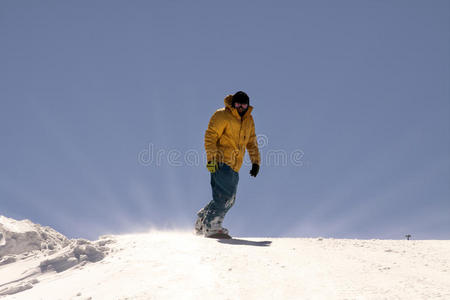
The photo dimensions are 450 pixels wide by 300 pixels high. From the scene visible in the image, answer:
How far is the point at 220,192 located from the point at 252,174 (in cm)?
80

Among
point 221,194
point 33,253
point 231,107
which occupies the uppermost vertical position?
point 231,107

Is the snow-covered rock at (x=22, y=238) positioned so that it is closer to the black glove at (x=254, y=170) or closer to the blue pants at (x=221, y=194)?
the blue pants at (x=221, y=194)

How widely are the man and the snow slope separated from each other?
1017mm

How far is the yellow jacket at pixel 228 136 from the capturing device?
5.99 meters

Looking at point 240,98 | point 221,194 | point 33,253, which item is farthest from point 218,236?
point 33,253

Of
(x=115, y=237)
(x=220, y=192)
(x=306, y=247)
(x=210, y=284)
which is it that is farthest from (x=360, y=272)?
(x=115, y=237)

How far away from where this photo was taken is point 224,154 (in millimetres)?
6023

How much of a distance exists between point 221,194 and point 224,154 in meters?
0.63

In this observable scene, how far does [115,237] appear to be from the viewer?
5648 millimetres

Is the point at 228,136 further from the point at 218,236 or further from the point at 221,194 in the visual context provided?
the point at 218,236

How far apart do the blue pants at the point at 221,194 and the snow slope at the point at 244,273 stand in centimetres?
97

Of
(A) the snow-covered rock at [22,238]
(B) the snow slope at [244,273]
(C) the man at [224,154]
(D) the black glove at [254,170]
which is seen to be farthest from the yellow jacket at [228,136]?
(A) the snow-covered rock at [22,238]

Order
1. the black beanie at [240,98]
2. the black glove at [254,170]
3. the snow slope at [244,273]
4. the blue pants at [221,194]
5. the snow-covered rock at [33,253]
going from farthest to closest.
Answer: the black glove at [254,170] → the black beanie at [240,98] → the blue pants at [221,194] → the snow-covered rock at [33,253] → the snow slope at [244,273]

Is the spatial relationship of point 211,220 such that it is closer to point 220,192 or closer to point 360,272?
point 220,192
